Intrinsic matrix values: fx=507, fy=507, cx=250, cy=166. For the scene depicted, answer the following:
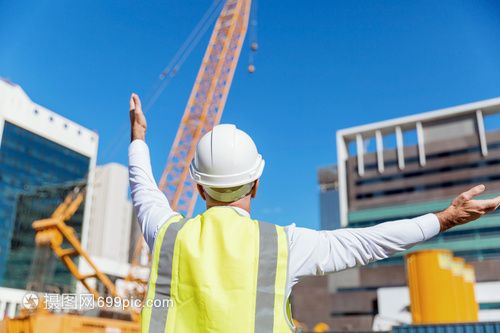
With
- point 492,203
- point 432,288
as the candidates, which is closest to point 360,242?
point 492,203

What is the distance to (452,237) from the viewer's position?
6606 cm

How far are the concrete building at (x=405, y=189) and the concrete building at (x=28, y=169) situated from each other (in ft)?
140

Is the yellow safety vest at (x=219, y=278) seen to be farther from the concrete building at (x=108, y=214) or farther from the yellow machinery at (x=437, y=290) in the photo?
the concrete building at (x=108, y=214)

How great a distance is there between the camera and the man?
5.08 ft

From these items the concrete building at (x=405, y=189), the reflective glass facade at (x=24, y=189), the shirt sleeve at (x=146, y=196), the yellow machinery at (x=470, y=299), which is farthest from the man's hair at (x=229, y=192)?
the reflective glass facade at (x=24, y=189)

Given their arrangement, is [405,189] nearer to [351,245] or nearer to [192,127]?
[192,127]

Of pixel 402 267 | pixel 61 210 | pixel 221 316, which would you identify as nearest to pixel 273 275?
pixel 221 316

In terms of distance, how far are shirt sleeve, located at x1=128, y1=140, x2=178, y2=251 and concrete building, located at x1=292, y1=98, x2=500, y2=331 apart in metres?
58.0

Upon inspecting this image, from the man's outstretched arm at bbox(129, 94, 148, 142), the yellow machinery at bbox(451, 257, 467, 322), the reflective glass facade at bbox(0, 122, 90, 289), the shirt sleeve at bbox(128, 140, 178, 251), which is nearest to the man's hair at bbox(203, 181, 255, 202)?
the shirt sleeve at bbox(128, 140, 178, 251)

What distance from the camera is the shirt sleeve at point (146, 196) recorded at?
5.88 feet

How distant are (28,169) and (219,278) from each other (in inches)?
3387

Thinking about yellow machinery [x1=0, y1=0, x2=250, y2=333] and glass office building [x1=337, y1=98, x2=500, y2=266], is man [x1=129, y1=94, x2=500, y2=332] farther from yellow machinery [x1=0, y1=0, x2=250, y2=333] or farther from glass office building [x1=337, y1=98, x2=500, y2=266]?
glass office building [x1=337, y1=98, x2=500, y2=266]

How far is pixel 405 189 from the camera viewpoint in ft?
236

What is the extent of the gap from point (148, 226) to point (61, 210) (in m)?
40.6
